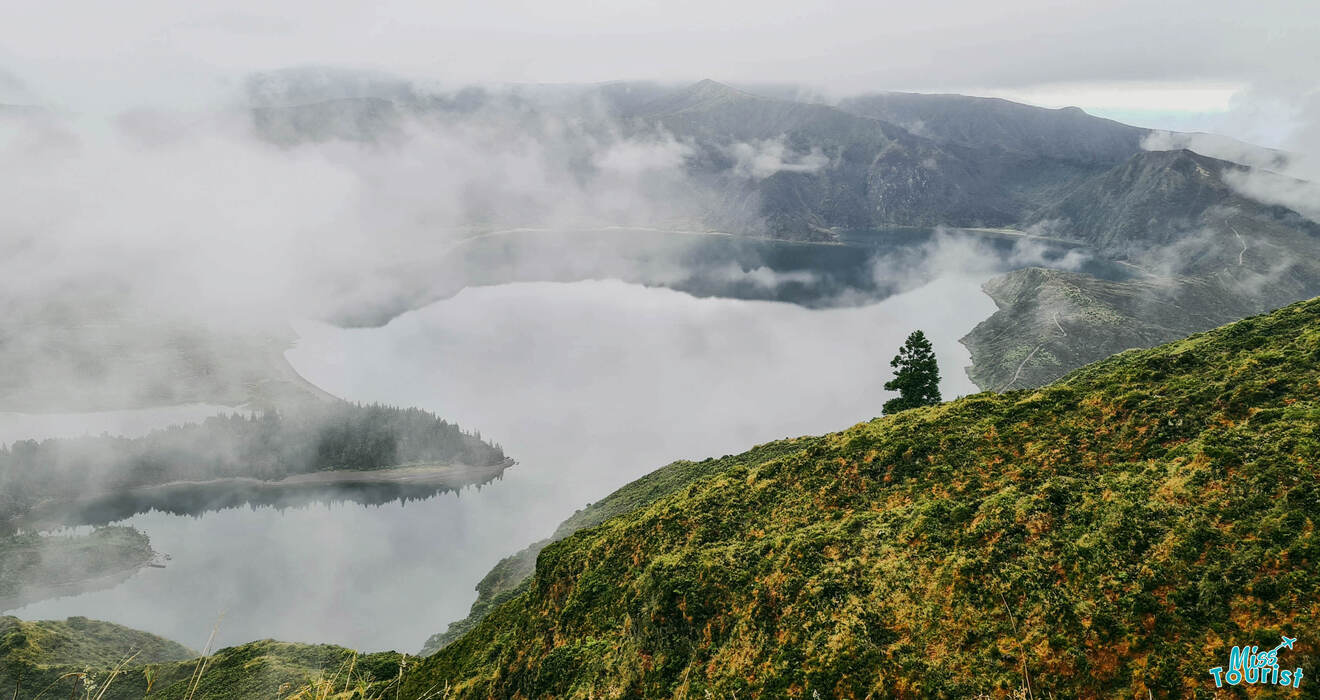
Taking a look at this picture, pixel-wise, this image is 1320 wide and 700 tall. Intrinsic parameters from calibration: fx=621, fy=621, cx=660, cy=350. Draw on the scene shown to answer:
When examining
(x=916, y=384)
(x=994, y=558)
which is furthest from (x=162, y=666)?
(x=916, y=384)

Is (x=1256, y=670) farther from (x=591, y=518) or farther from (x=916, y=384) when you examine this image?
(x=591, y=518)

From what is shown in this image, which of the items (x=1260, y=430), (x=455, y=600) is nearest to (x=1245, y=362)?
(x=1260, y=430)

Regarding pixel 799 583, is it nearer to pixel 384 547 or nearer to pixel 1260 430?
pixel 1260 430

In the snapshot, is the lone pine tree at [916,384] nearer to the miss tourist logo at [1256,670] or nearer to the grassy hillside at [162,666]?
the grassy hillside at [162,666]

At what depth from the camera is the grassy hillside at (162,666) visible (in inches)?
1721

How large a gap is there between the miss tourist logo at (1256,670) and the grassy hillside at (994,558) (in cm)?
30

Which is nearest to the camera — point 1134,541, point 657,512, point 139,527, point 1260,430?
point 1134,541

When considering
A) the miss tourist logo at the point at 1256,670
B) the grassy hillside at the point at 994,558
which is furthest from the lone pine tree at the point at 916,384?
the miss tourist logo at the point at 1256,670

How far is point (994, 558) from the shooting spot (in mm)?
19719

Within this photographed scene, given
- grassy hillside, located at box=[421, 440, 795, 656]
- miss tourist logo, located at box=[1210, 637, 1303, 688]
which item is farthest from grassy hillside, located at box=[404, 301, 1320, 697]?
grassy hillside, located at box=[421, 440, 795, 656]

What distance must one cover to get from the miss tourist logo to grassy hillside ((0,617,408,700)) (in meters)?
17.7

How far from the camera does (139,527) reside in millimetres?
190125

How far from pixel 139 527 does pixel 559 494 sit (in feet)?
438

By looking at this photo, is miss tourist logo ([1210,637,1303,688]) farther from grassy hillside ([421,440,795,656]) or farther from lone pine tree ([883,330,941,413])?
lone pine tree ([883,330,941,413])
